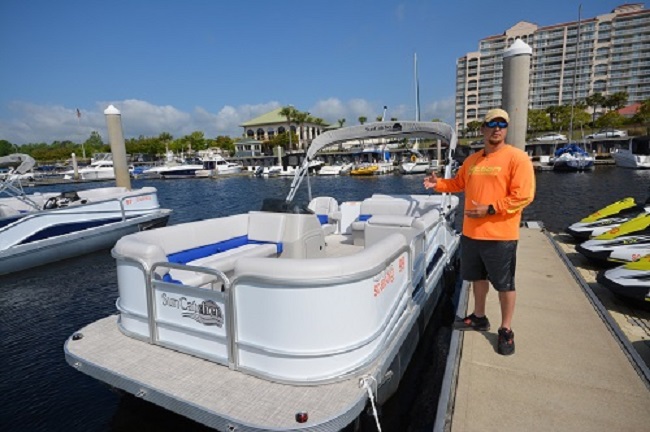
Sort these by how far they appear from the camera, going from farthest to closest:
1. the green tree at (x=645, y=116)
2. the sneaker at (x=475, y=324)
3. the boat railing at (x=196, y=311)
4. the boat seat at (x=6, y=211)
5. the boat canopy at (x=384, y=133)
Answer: the green tree at (x=645, y=116)
the boat seat at (x=6, y=211)
the boat canopy at (x=384, y=133)
the sneaker at (x=475, y=324)
the boat railing at (x=196, y=311)

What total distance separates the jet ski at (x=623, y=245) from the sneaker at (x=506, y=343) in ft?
15.9

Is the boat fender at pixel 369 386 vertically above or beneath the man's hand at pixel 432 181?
beneath

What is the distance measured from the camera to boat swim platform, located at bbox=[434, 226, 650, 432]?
108 inches

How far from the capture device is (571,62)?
8712 cm

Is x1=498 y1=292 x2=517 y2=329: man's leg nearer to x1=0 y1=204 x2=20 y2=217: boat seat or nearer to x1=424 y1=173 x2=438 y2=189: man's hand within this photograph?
x1=424 y1=173 x2=438 y2=189: man's hand

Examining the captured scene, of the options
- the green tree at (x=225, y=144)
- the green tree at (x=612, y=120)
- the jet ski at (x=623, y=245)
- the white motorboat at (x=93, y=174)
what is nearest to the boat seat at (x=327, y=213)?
the jet ski at (x=623, y=245)

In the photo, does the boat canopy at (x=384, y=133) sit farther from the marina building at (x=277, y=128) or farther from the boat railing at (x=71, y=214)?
the marina building at (x=277, y=128)

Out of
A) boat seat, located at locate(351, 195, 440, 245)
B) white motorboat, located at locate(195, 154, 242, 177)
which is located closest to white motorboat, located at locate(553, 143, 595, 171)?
boat seat, located at locate(351, 195, 440, 245)

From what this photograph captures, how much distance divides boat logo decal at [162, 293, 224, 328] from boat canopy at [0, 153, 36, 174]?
34.6 feet

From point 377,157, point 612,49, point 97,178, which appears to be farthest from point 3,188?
point 612,49

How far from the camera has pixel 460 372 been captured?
341 centimetres

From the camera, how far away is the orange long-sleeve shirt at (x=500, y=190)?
10.2 ft

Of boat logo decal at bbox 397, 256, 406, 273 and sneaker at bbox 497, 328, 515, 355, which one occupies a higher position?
boat logo decal at bbox 397, 256, 406, 273

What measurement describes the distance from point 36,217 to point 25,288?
238cm
